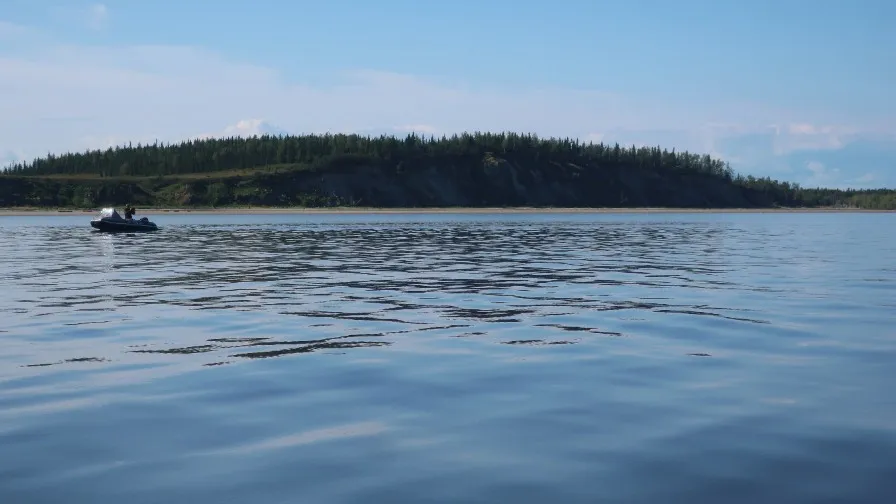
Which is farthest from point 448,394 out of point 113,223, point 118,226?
point 118,226

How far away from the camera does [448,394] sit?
14820mm

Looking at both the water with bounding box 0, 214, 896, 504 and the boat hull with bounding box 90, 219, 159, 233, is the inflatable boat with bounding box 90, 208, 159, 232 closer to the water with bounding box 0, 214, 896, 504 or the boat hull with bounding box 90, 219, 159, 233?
the boat hull with bounding box 90, 219, 159, 233

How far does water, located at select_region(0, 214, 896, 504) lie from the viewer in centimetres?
1004

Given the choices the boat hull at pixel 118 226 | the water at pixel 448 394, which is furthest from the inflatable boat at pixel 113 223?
the water at pixel 448 394

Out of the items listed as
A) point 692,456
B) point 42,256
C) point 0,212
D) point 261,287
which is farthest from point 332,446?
point 0,212

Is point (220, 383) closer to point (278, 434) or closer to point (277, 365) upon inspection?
point (277, 365)

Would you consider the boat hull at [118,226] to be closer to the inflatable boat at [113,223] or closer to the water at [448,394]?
the inflatable boat at [113,223]

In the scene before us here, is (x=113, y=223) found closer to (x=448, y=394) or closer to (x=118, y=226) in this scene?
(x=118, y=226)

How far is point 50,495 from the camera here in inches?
374

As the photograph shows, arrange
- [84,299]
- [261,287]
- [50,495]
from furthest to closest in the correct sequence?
[261,287] < [84,299] < [50,495]

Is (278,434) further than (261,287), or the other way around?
(261,287)

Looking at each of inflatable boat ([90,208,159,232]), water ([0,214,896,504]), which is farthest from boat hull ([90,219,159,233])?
water ([0,214,896,504])

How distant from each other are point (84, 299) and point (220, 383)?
16.3 metres

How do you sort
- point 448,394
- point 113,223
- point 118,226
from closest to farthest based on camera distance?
point 448,394 < point 113,223 < point 118,226
